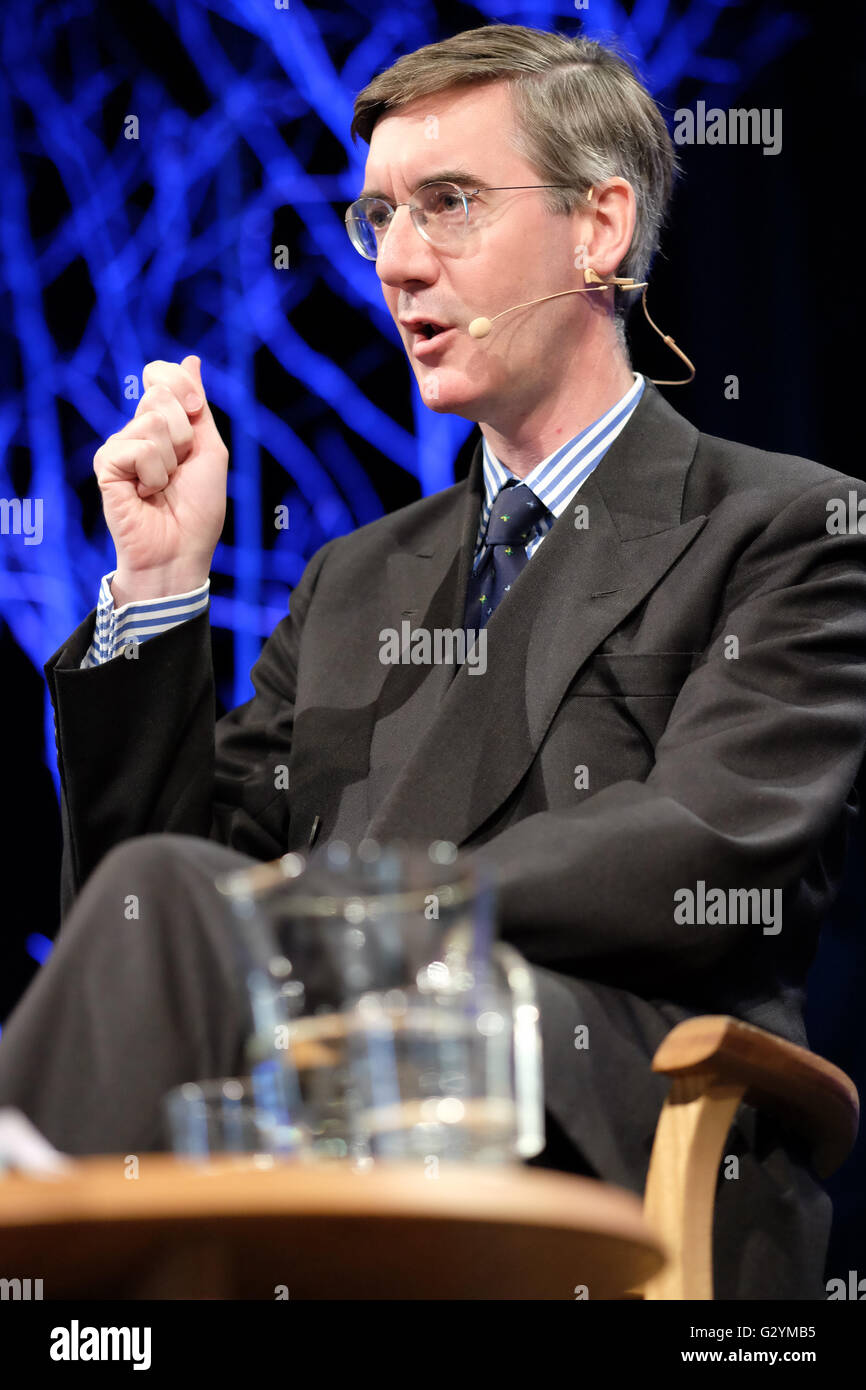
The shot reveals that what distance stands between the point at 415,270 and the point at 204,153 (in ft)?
5.89

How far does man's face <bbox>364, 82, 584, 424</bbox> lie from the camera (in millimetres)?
2348

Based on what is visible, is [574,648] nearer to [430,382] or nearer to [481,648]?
[481,648]

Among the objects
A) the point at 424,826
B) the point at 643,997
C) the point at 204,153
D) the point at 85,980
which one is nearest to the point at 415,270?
the point at 424,826

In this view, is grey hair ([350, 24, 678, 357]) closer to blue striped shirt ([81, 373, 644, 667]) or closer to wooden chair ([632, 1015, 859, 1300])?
blue striped shirt ([81, 373, 644, 667])

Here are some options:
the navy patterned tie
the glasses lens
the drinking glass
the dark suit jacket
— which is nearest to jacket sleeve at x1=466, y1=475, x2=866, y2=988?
the dark suit jacket

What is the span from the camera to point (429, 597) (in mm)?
2404

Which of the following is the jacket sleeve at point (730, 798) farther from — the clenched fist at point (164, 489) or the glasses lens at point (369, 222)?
the glasses lens at point (369, 222)

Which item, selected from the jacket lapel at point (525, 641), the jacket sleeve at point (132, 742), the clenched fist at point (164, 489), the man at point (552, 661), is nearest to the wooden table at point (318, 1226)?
the man at point (552, 661)

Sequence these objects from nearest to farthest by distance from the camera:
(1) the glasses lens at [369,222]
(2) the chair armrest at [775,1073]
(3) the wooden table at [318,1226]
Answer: (3) the wooden table at [318,1226] → (2) the chair armrest at [775,1073] → (1) the glasses lens at [369,222]

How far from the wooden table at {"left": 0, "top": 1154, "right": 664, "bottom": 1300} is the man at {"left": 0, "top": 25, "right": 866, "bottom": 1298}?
0.21 metres

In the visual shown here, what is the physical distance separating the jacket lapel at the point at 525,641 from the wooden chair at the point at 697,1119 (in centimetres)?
57

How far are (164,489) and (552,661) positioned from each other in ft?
2.00

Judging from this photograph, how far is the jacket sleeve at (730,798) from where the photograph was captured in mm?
1715

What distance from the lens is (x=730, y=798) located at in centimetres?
181
